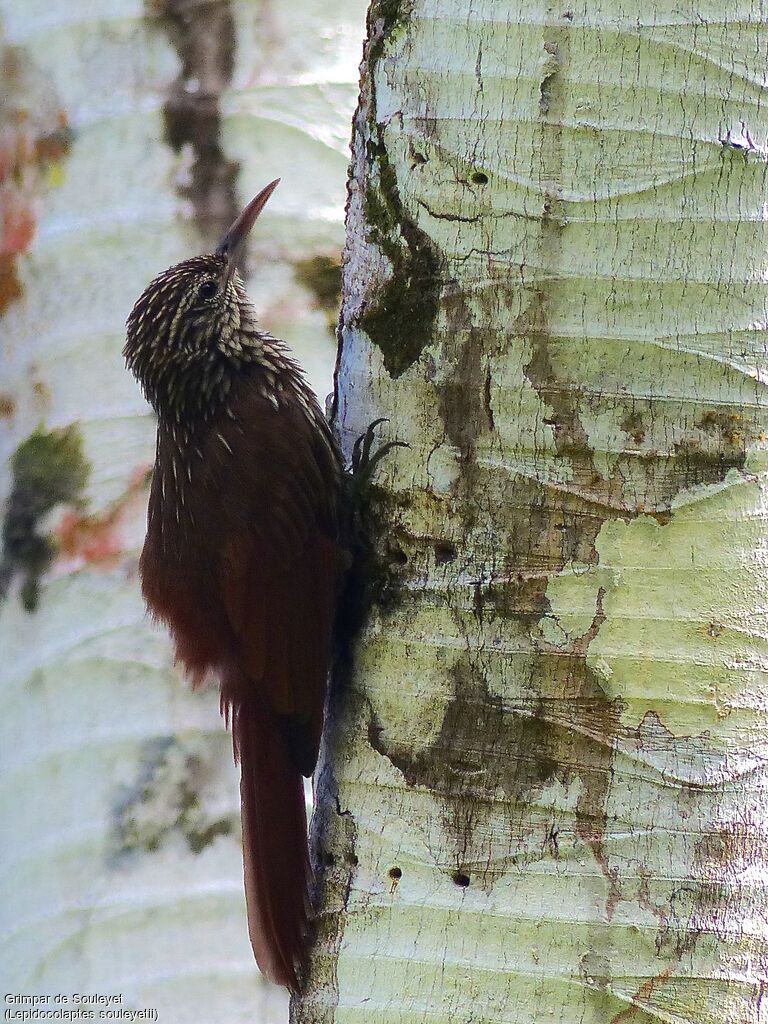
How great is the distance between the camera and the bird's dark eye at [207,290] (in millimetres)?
3309

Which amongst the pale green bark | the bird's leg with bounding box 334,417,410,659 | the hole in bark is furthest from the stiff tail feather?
the hole in bark

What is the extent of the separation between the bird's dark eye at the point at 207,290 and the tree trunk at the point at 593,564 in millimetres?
1225

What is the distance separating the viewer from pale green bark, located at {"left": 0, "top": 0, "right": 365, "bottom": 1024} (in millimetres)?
3361

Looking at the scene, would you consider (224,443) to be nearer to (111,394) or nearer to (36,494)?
(111,394)

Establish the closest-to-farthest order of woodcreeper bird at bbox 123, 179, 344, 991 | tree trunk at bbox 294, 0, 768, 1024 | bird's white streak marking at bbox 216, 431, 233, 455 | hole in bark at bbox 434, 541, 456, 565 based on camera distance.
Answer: tree trunk at bbox 294, 0, 768, 1024 → hole in bark at bbox 434, 541, 456, 565 → woodcreeper bird at bbox 123, 179, 344, 991 → bird's white streak marking at bbox 216, 431, 233, 455

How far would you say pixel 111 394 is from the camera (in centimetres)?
364

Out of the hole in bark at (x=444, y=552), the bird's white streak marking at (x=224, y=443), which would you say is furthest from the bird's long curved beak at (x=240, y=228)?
the hole in bark at (x=444, y=552)

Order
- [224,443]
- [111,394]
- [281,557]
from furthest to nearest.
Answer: [111,394], [224,443], [281,557]

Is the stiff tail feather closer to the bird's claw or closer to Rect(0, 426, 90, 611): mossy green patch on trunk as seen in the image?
the bird's claw

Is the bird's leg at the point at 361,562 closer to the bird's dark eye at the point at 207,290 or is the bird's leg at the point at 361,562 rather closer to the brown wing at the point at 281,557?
the brown wing at the point at 281,557

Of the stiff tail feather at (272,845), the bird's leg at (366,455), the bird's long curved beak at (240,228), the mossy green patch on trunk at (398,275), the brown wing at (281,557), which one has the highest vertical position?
the bird's long curved beak at (240,228)

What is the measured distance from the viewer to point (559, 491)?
83.4 inches

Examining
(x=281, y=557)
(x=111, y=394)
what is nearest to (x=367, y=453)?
(x=281, y=557)

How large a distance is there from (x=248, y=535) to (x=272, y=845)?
0.72m
